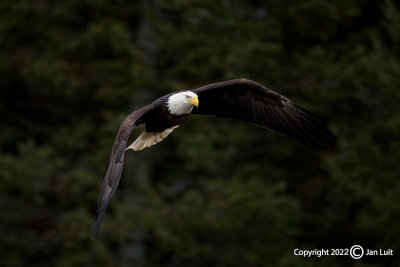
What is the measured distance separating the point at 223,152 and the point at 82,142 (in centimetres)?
225

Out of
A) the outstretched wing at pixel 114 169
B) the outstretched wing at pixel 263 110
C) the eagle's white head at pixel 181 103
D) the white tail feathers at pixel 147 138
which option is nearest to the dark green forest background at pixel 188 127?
the outstretched wing at pixel 263 110

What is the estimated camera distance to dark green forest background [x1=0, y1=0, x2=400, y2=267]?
11039 millimetres

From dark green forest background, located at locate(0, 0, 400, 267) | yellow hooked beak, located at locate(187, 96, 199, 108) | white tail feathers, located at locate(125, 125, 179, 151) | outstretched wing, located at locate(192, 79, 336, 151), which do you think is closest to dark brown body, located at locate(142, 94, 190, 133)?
white tail feathers, located at locate(125, 125, 179, 151)

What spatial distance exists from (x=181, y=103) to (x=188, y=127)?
4676 mm

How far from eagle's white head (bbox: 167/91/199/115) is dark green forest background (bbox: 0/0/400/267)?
12.4 ft

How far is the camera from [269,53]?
1147 cm

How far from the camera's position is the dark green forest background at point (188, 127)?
435 inches

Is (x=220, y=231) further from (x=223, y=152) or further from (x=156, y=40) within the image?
(x=156, y=40)

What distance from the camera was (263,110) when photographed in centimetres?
761

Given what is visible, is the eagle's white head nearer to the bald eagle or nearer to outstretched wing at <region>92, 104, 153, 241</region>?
the bald eagle

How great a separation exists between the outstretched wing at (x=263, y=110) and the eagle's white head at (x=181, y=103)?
0.46 metres

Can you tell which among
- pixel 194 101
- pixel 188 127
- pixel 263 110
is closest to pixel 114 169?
pixel 194 101

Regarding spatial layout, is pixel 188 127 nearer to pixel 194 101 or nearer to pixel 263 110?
pixel 263 110

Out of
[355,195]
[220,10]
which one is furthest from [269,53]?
[355,195]
